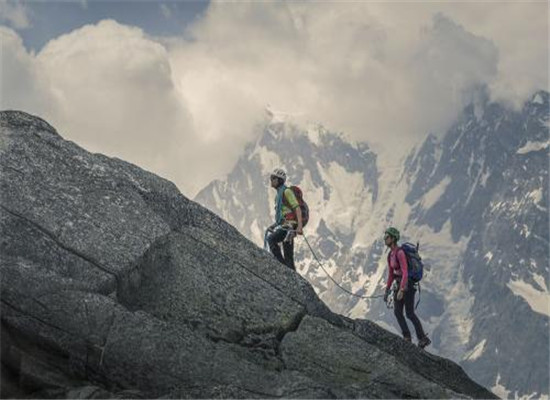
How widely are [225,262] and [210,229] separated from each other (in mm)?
1996

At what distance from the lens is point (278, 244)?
2955 centimetres

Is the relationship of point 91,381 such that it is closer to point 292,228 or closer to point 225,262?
point 225,262

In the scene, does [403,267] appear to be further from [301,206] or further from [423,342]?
[301,206]

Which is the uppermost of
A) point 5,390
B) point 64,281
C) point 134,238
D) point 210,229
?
point 210,229

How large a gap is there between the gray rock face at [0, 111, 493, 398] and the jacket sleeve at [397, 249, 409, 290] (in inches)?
79.2

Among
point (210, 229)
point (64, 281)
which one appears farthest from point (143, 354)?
point (210, 229)

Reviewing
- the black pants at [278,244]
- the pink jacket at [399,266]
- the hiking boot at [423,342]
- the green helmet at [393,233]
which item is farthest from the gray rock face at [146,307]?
the green helmet at [393,233]

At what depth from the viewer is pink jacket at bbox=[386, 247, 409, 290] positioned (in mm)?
27562

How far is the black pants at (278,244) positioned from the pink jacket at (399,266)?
Result: 126 inches

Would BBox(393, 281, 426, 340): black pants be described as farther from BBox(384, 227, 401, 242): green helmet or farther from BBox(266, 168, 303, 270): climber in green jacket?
BBox(266, 168, 303, 270): climber in green jacket

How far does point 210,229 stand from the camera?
26.4 metres

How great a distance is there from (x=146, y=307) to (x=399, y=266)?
29.0 ft

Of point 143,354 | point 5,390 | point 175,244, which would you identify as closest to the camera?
point 5,390

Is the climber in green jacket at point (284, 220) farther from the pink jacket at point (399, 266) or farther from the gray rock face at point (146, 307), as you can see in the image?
the pink jacket at point (399, 266)
